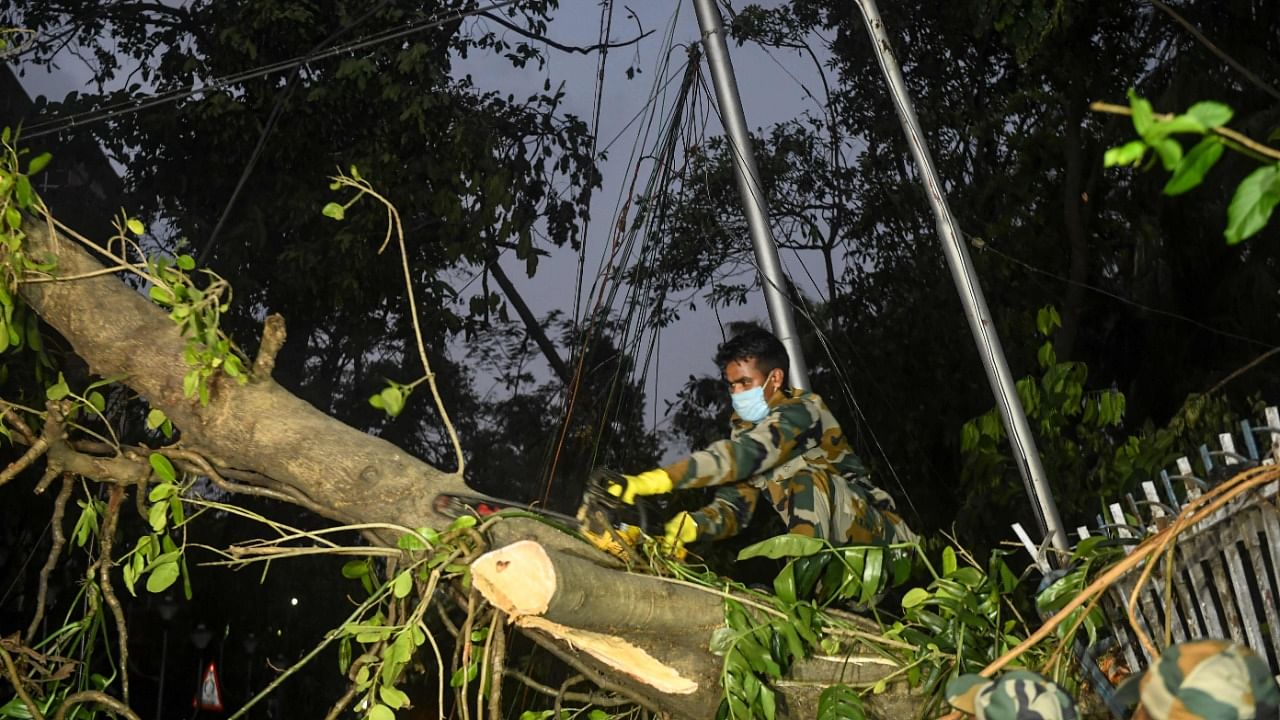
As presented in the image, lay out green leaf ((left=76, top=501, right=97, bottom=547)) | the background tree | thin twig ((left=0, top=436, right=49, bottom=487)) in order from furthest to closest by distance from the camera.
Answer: the background tree < green leaf ((left=76, top=501, right=97, bottom=547)) < thin twig ((left=0, top=436, right=49, bottom=487))

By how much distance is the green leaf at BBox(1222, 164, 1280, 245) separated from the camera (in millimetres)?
688

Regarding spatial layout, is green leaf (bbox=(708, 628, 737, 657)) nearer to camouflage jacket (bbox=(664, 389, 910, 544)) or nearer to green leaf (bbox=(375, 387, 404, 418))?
camouflage jacket (bbox=(664, 389, 910, 544))

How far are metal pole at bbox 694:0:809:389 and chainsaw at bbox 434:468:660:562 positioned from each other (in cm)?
113

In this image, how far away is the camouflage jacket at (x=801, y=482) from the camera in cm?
195

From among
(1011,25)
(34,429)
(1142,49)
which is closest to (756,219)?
(1011,25)

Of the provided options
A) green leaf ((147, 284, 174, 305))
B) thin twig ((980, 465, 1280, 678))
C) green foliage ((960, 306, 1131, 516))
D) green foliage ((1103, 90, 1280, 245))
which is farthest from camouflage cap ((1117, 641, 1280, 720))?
green foliage ((960, 306, 1131, 516))

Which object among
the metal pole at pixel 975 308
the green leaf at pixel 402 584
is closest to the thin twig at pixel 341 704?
the green leaf at pixel 402 584

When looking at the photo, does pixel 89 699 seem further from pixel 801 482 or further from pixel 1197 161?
pixel 1197 161

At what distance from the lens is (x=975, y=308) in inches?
106

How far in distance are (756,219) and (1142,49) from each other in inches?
136

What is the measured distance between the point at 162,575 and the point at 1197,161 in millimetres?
1385

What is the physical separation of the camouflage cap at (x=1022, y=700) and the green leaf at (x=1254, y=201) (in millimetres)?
452

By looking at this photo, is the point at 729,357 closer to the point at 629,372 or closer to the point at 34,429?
the point at 629,372

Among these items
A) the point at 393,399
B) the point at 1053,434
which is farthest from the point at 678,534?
the point at 1053,434
